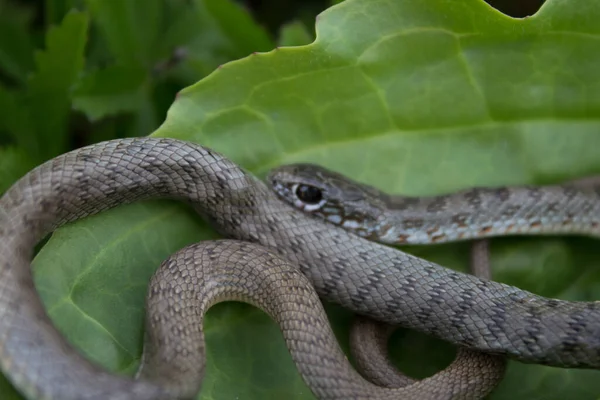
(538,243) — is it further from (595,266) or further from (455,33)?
(455,33)

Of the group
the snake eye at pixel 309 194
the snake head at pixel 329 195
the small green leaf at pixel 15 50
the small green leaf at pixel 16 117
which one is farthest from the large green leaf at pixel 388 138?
the small green leaf at pixel 15 50

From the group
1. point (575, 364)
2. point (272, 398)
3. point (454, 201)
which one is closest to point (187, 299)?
point (272, 398)

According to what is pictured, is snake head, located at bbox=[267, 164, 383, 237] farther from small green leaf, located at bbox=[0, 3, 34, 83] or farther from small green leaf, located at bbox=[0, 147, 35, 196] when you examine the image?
small green leaf, located at bbox=[0, 3, 34, 83]

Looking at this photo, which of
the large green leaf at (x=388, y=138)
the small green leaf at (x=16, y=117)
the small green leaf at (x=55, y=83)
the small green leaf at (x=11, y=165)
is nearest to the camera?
the large green leaf at (x=388, y=138)

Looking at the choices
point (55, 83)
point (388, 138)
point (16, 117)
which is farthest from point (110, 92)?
point (388, 138)

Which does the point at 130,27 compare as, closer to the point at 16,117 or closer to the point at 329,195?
the point at 16,117

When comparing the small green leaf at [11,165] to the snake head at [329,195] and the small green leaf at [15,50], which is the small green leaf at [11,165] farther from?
the snake head at [329,195]

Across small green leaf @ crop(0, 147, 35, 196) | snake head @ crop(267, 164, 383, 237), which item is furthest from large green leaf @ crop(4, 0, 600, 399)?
small green leaf @ crop(0, 147, 35, 196)
